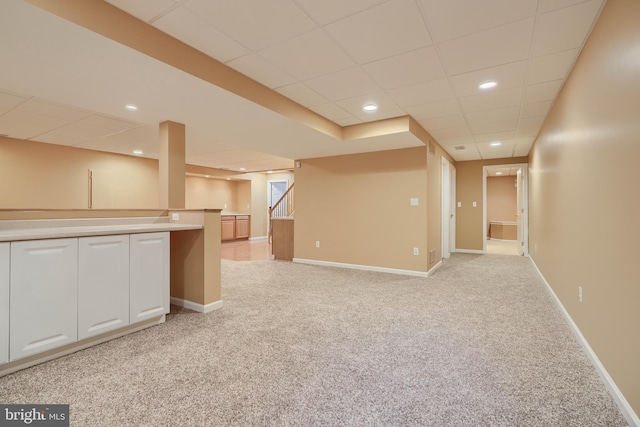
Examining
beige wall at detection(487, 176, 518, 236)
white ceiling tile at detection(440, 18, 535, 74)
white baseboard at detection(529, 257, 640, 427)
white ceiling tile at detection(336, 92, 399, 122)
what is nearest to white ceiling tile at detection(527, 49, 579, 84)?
white ceiling tile at detection(440, 18, 535, 74)

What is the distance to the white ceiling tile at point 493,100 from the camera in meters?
3.15

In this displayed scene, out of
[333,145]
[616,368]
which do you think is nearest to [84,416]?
[616,368]

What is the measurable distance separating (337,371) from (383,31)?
7.66ft

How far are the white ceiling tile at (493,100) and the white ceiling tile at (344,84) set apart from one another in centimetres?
117

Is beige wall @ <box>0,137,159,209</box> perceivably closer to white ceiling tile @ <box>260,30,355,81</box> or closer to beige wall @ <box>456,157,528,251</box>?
white ceiling tile @ <box>260,30,355,81</box>

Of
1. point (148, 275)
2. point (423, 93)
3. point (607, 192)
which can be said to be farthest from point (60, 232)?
point (607, 192)

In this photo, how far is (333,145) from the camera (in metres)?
4.66

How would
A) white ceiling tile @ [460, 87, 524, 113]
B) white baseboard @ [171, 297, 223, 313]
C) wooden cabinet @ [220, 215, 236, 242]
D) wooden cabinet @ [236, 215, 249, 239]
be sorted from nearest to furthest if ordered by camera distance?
1. white baseboard @ [171, 297, 223, 313]
2. white ceiling tile @ [460, 87, 524, 113]
3. wooden cabinet @ [220, 215, 236, 242]
4. wooden cabinet @ [236, 215, 249, 239]

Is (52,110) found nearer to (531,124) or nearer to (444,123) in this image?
(444,123)

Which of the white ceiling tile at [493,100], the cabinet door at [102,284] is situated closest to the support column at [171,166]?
the cabinet door at [102,284]

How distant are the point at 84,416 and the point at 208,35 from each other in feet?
7.92

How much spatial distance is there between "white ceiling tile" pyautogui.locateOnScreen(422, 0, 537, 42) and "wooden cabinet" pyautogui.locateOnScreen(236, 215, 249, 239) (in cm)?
841

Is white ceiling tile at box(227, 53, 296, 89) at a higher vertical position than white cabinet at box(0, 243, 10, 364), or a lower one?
higher

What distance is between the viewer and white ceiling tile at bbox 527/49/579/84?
2414 mm
